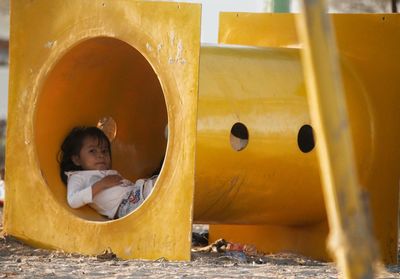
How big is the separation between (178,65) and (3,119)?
9.67 m

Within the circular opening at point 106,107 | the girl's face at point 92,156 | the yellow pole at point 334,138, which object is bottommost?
the yellow pole at point 334,138

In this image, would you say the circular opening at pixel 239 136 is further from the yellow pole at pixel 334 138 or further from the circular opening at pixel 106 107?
the yellow pole at pixel 334 138

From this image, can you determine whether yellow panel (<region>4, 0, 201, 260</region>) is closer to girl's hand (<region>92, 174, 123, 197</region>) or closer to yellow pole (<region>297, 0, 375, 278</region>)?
girl's hand (<region>92, 174, 123, 197</region>)

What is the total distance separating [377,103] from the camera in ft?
19.2

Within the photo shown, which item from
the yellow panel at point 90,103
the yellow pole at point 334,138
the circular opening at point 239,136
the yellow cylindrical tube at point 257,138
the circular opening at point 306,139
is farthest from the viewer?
the circular opening at point 306,139

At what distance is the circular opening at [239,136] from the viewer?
550 centimetres

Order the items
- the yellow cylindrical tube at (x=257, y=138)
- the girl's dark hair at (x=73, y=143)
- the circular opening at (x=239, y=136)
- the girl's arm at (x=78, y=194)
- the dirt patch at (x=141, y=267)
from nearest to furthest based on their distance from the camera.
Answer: the dirt patch at (x=141, y=267) → the yellow cylindrical tube at (x=257, y=138) → the circular opening at (x=239, y=136) → the girl's arm at (x=78, y=194) → the girl's dark hair at (x=73, y=143)

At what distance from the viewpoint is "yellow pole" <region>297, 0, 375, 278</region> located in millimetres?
2217

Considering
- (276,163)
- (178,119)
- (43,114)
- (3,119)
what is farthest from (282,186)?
(3,119)

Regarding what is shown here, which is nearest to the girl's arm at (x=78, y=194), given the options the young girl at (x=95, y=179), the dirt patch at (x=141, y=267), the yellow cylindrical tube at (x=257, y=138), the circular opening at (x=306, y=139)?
the young girl at (x=95, y=179)

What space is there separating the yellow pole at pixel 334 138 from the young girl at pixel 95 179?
3.50 metres

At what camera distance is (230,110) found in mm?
5418

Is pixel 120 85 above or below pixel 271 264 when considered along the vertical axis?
above

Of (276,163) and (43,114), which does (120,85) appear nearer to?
(43,114)
